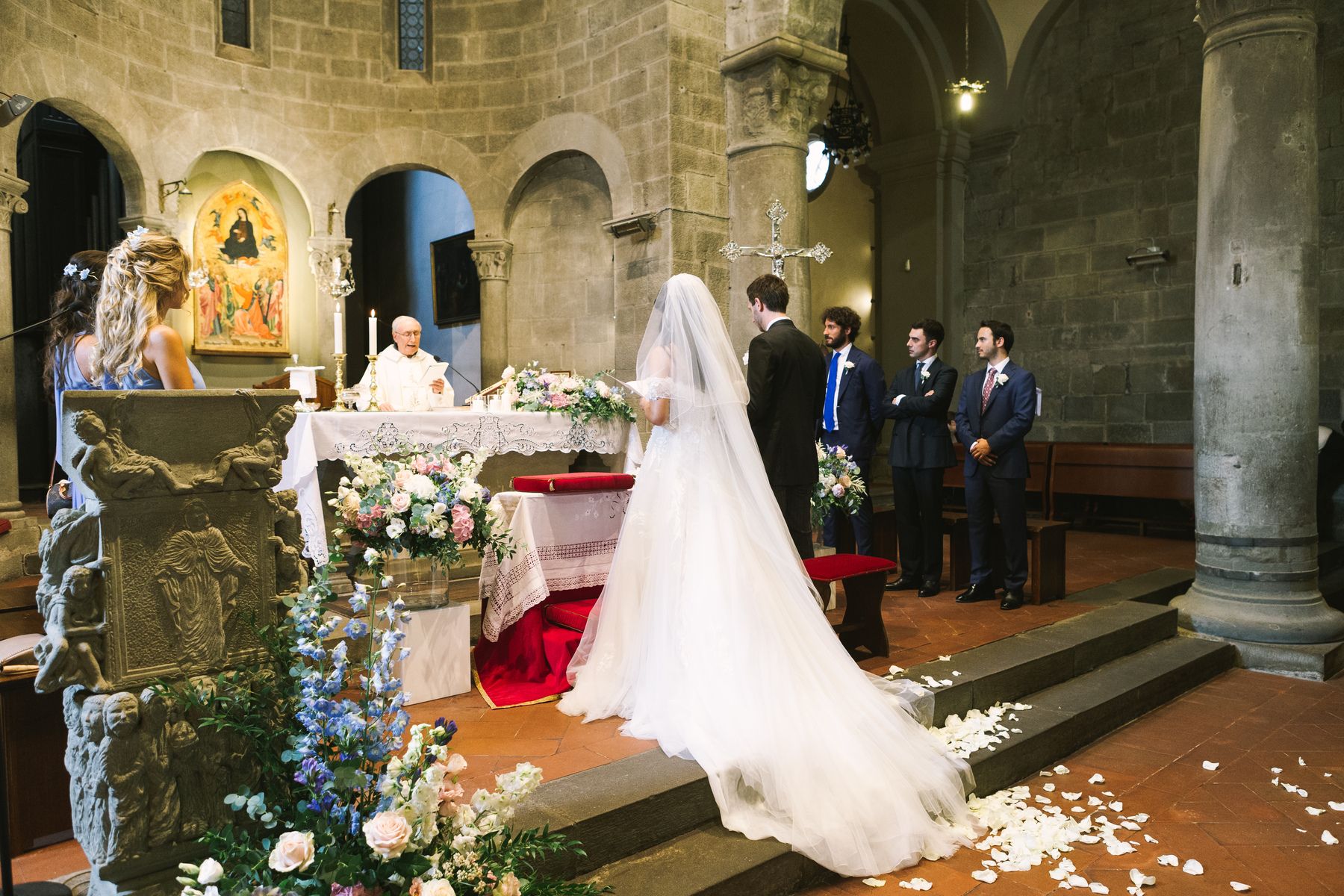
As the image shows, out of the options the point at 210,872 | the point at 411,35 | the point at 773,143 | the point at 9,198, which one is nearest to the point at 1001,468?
the point at 773,143

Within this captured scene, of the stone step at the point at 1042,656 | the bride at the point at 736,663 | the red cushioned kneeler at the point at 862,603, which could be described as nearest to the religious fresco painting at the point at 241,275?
the bride at the point at 736,663

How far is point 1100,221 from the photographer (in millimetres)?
10859

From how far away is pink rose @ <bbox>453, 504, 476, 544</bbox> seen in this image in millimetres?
3904

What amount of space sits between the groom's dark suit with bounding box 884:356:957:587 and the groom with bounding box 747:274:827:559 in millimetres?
1448

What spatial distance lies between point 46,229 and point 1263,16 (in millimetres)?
11327

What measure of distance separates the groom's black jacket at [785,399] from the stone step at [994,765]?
1602mm

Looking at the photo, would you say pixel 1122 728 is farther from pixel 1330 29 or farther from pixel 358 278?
pixel 358 278

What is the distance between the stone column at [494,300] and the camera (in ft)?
30.0

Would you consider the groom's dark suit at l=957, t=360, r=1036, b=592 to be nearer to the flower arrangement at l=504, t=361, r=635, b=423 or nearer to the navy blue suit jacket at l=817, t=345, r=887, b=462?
the navy blue suit jacket at l=817, t=345, r=887, b=462

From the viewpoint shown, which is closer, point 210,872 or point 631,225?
point 210,872

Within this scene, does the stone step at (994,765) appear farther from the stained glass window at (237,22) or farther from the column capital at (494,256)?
the stained glass window at (237,22)

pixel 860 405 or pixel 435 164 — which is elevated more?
pixel 435 164

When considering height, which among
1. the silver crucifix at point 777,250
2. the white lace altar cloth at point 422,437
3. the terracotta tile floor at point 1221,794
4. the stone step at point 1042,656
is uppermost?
the silver crucifix at point 777,250

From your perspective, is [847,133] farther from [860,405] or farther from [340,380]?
[340,380]
